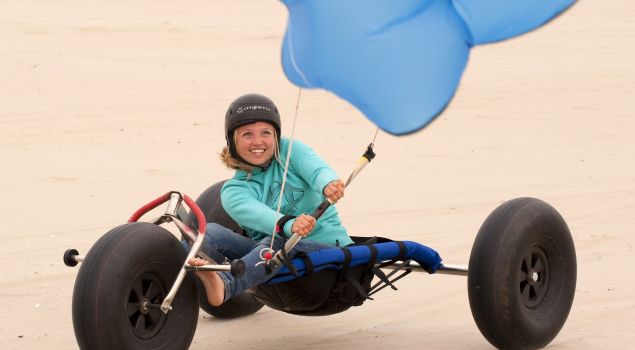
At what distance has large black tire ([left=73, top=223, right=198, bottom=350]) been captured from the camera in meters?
6.00

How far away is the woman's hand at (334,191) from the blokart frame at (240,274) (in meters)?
0.30

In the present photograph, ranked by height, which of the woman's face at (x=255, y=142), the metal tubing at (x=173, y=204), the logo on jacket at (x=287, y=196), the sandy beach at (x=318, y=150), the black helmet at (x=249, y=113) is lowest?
the sandy beach at (x=318, y=150)

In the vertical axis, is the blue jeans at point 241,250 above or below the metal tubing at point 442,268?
above

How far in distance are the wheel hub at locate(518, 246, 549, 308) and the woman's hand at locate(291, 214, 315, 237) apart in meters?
1.27

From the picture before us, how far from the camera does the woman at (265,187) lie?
22.4 ft

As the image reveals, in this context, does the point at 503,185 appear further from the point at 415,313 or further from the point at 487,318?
the point at 487,318

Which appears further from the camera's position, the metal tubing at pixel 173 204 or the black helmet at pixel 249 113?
the black helmet at pixel 249 113

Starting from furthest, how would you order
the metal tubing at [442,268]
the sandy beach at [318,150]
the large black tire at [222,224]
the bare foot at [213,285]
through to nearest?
1. the sandy beach at [318,150]
2. the large black tire at [222,224]
3. the metal tubing at [442,268]
4. the bare foot at [213,285]

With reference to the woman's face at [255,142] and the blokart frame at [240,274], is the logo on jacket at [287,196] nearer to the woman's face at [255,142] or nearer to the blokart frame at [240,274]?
the woman's face at [255,142]

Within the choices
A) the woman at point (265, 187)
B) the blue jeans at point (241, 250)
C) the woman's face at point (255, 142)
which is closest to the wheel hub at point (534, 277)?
the woman at point (265, 187)

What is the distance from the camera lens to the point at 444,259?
31.8 ft

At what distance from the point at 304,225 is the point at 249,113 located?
0.79m

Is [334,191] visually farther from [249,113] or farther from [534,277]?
[534,277]

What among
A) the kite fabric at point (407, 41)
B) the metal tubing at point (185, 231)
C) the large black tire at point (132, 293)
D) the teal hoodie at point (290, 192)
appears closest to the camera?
the kite fabric at point (407, 41)
